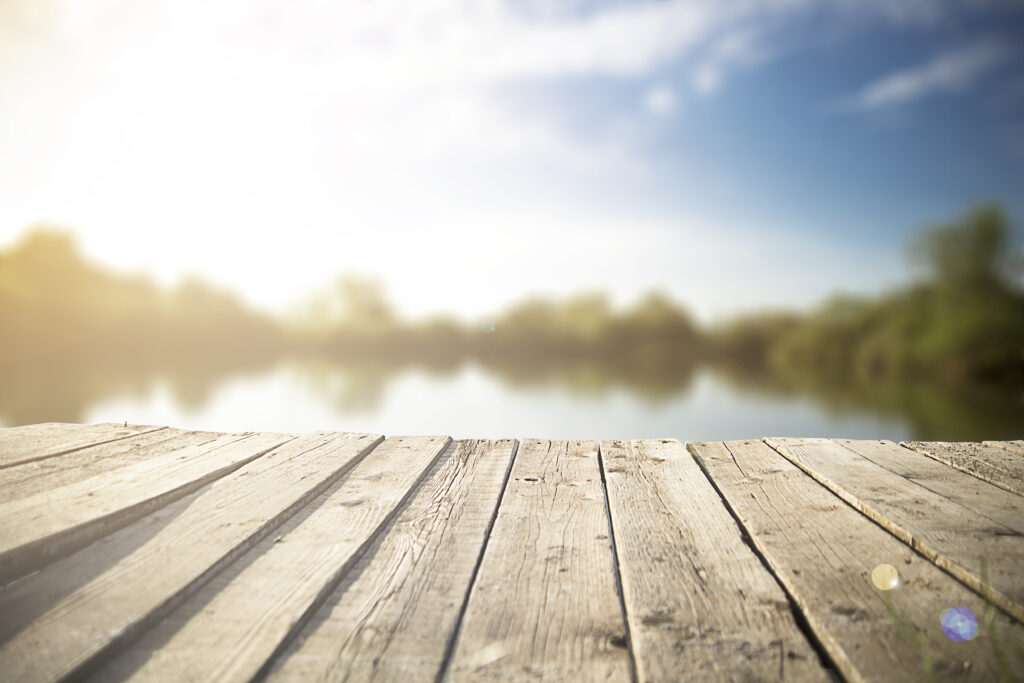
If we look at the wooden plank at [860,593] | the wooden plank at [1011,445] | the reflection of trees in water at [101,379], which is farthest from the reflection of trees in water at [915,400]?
the reflection of trees in water at [101,379]

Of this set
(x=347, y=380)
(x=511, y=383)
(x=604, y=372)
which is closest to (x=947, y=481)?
(x=511, y=383)

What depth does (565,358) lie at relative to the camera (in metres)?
29.9

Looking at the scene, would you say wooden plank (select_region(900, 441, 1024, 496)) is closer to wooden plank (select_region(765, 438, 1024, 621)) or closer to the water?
wooden plank (select_region(765, 438, 1024, 621))

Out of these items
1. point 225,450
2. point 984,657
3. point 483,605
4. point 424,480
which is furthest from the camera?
point 225,450

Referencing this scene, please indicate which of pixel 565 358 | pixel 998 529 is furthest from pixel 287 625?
pixel 565 358

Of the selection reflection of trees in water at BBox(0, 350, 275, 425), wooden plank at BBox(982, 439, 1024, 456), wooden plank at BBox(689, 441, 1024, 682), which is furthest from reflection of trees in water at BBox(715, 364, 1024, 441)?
reflection of trees in water at BBox(0, 350, 275, 425)

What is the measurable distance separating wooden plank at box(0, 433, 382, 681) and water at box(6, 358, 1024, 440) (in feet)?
33.0

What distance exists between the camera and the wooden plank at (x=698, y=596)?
814 mm

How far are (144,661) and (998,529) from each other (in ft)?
A: 5.19

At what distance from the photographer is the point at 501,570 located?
3.60 ft

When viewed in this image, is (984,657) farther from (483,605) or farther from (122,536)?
(122,536)

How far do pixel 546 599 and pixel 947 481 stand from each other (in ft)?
4.34

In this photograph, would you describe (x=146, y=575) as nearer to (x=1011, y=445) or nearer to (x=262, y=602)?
(x=262, y=602)

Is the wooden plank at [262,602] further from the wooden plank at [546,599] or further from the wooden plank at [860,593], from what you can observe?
the wooden plank at [860,593]
